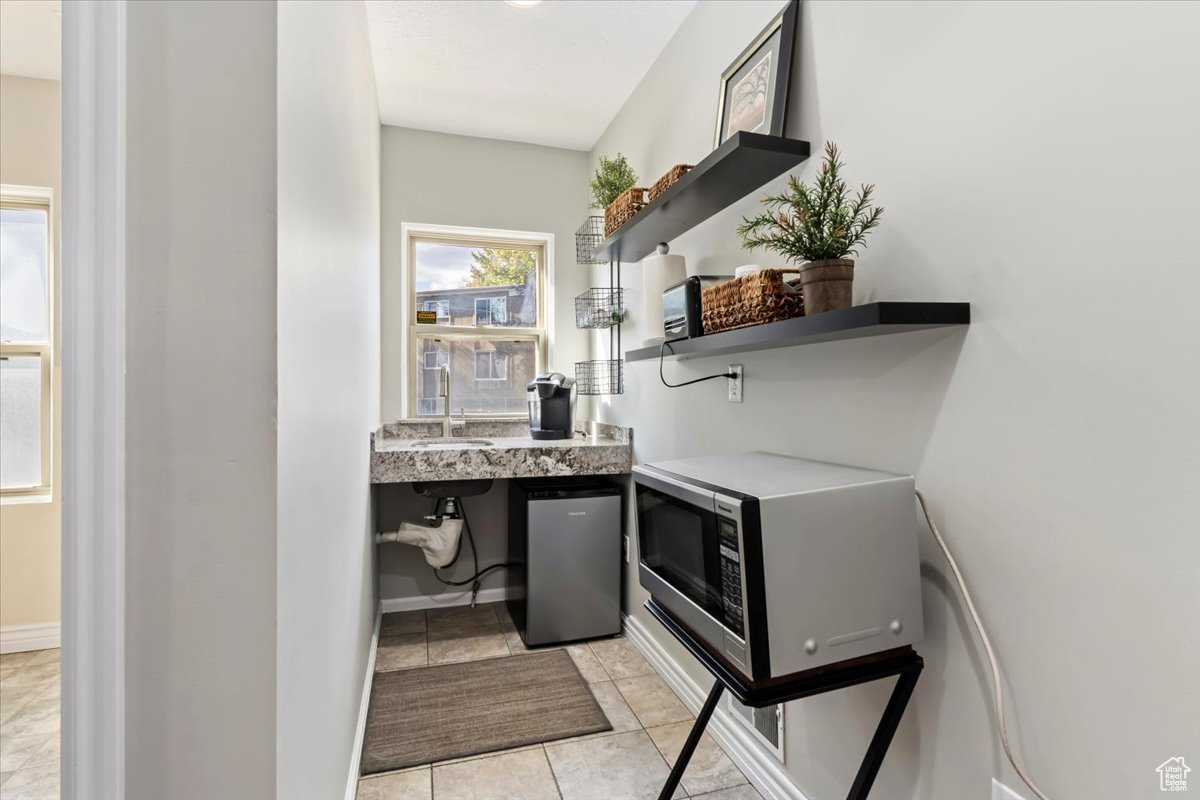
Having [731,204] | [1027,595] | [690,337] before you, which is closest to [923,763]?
[1027,595]

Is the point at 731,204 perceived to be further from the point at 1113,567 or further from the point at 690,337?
the point at 1113,567

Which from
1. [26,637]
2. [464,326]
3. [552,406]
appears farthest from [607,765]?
[26,637]

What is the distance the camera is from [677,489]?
52.2 inches

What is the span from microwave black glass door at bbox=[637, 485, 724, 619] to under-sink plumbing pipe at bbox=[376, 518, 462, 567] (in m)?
1.57

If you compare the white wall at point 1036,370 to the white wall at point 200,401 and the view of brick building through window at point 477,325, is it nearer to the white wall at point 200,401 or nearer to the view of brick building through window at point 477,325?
the white wall at point 200,401

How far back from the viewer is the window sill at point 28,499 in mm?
2633

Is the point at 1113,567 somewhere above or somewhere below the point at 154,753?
above

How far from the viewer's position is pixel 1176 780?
79 cm

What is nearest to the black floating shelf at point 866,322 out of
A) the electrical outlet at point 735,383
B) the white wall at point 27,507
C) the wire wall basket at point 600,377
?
the electrical outlet at point 735,383

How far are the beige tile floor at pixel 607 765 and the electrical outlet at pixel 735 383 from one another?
3.83 ft

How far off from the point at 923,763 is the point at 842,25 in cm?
167

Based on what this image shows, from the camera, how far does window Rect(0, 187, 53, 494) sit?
269 centimetres

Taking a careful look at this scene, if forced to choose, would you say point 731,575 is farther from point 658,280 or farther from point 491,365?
point 491,365

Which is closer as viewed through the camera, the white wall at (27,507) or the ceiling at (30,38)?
the ceiling at (30,38)
